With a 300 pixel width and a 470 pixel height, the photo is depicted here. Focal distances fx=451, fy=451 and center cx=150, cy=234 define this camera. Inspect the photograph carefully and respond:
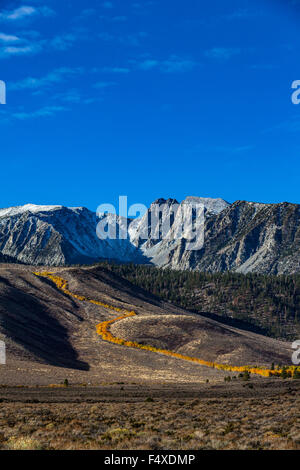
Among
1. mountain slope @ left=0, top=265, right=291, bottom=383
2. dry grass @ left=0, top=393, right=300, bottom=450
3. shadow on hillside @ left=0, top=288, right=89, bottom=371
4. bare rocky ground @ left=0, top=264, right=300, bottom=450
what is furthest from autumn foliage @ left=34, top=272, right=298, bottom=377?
dry grass @ left=0, top=393, right=300, bottom=450

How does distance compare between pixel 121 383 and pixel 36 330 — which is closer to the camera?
pixel 121 383

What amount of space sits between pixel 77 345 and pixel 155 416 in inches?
2260

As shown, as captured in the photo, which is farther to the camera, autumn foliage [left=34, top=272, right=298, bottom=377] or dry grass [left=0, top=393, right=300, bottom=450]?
autumn foliage [left=34, top=272, right=298, bottom=377]

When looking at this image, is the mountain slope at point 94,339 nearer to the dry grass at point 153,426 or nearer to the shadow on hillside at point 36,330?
the shadow on hillside at point 36,330

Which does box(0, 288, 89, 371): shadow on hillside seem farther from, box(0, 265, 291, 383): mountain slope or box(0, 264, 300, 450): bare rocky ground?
box(0, 264, 300, 450): bare rocky ground

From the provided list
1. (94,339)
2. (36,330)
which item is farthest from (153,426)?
(94,339)

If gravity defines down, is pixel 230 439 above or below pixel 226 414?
above

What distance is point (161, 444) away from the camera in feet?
57.6

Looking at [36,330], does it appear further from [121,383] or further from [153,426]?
[153,426]

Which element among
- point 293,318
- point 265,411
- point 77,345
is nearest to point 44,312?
point 77,345

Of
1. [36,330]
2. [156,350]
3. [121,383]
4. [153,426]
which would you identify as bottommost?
[156,350]

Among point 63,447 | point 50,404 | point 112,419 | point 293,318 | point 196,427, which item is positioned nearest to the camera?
point 63,447

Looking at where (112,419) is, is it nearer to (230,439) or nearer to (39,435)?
(39,435)

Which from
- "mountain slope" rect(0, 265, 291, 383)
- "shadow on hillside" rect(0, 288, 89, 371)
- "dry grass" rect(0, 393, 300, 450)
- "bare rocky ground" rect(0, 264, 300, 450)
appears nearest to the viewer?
"dry grass" rect(0, 393, 300, 450)
